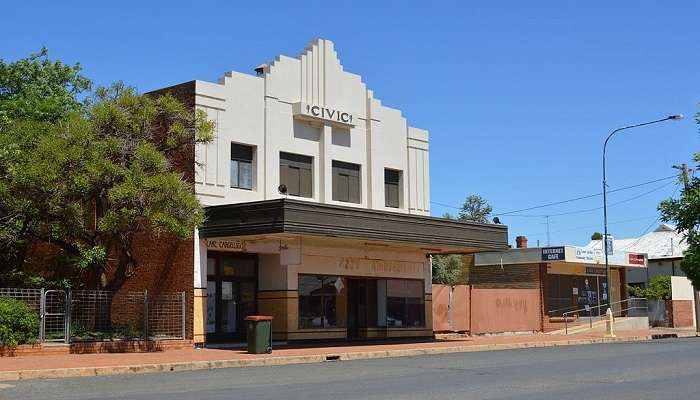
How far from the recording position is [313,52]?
31.4m

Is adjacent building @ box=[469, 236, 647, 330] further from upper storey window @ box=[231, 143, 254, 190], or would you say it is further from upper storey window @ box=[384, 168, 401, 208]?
upper storey window @ box=[231, 143, 254, 190]

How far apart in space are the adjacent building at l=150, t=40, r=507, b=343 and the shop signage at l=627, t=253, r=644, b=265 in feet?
59.6

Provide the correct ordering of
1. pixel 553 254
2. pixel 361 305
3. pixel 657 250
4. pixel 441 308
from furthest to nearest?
pixel 657 250 → pixel 553 254 → pixel 441 308 → pixel 361 305


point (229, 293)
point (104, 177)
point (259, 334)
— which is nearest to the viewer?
point (104, 177)

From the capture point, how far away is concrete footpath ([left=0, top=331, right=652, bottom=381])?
18562 millimetres

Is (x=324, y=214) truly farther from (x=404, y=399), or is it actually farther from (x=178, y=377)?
(x=404, y=399)

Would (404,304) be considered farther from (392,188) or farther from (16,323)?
(16,323)

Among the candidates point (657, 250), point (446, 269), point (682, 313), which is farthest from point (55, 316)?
point (657, 250)

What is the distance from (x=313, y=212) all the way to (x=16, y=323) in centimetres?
876

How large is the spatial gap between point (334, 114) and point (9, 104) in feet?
38.0

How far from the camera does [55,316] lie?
79.7 ft

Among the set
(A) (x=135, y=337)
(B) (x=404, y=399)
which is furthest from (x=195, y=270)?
(B) (x=404, y=399)

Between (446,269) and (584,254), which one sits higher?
(584,254)

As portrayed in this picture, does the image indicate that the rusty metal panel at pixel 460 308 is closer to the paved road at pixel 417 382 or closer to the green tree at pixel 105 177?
the paved road at pixel 417 382
